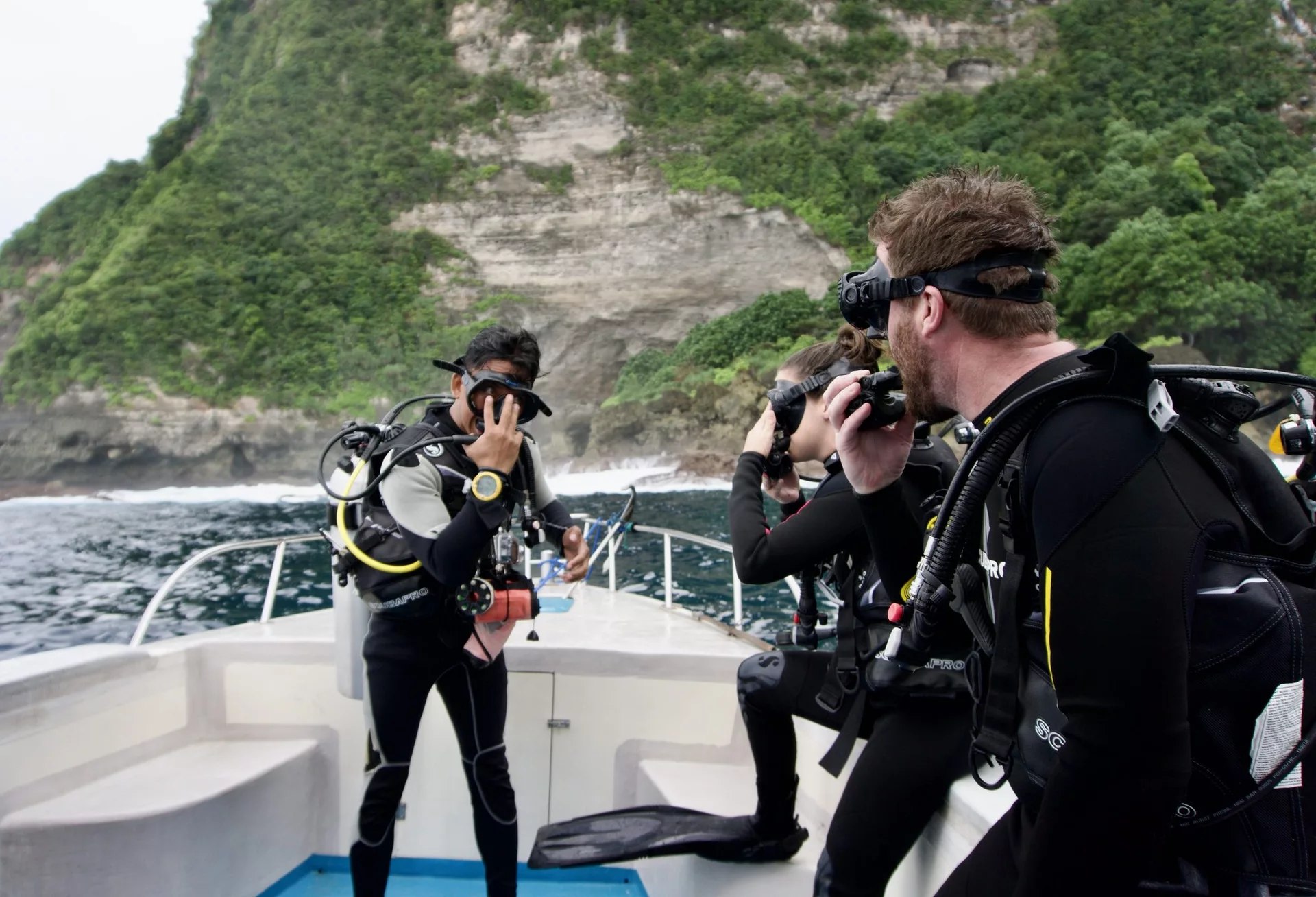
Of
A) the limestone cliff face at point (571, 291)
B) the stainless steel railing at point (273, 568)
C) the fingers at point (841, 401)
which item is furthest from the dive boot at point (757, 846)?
the limestone cliff face at point (571, 291)

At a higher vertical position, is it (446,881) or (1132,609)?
(1132,609)

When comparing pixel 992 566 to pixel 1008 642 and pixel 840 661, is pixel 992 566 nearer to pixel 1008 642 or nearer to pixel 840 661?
pixel 1008 642

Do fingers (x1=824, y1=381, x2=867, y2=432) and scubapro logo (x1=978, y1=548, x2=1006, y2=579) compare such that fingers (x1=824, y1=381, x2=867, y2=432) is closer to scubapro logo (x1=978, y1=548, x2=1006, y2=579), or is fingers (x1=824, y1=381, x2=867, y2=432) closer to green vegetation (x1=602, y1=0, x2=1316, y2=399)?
scubapro logo (x1=978, y1=548, x2=1006, y2=579)

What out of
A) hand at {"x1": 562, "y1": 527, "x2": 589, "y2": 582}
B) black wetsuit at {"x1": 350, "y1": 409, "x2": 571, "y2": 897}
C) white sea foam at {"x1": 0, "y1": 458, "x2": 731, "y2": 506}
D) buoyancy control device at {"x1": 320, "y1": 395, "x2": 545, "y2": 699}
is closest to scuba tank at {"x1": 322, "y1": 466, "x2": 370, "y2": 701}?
buoyancy control device at {"x1": 320, "y1": 395, "x2": 545, "y2": 699}

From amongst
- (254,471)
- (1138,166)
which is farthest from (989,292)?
(1138,166)

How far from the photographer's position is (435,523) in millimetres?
2072

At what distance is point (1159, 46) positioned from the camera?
174 feet

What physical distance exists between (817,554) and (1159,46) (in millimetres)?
65259

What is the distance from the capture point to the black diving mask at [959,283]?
3.19 ft

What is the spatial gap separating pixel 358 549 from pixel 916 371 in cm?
157

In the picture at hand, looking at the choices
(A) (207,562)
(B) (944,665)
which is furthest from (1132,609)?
(A) (207,562)

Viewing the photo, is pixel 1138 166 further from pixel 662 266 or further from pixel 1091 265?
pixel 662 266

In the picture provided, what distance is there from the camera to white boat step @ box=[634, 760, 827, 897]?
6.17ft

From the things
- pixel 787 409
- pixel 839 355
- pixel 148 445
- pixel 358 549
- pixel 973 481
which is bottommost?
pixel 148 445
